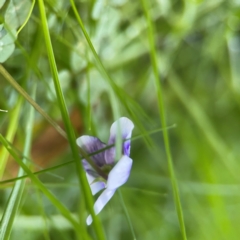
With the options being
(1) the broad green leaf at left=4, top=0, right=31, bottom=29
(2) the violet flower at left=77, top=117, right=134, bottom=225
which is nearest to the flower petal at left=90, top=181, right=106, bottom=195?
(2) the violet flower at left=77, top=117, right=134, bottom=225

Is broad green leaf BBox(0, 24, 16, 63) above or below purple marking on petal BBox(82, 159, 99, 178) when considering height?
above

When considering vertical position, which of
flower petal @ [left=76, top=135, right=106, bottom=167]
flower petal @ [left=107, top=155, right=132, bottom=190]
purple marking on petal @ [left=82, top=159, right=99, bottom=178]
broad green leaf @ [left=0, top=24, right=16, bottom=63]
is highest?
broad green leaf @ [left=0, top=24, right=16, bottom=63]

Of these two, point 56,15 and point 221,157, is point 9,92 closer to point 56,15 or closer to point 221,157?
point 56,15

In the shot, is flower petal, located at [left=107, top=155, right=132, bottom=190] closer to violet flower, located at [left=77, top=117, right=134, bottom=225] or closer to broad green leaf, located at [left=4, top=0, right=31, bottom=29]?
violet flower, located at [left=77, top=117, right=134, bottom=225]

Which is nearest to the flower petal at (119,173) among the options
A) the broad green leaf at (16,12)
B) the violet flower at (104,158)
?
the violet flower at (104,158)

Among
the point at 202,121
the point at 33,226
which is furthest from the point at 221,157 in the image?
the point at 33,226

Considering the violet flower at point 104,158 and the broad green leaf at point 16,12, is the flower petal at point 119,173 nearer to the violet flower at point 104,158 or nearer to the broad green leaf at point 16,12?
the violet flower at point 104,158
